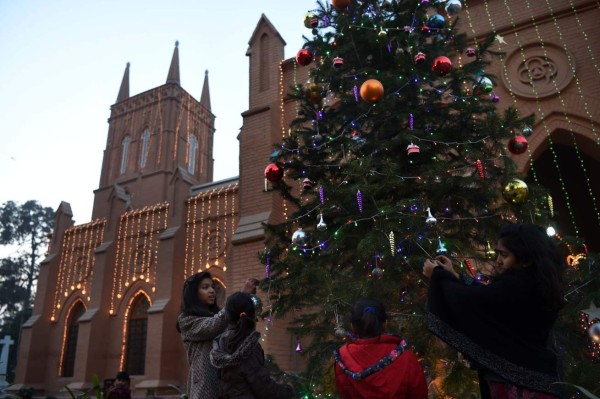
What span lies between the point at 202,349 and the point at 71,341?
22.6 m

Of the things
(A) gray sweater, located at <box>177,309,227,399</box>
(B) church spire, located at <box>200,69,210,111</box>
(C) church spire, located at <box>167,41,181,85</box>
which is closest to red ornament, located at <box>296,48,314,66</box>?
(A) gray sweater, located at <box>177,309,227,399</box>

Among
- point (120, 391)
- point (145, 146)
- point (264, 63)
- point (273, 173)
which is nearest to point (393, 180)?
point (273, 173)

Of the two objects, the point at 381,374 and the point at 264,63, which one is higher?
the point at 264,63

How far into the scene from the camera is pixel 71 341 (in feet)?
72.7

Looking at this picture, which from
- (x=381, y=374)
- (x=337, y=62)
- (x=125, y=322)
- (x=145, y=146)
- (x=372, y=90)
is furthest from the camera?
(x=145, y=146)

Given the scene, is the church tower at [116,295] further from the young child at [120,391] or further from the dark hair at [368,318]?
the dark hair at [368,318]

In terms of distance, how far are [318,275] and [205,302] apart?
60.2 inches

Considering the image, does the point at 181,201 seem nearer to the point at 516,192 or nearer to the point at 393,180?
the point at 393,180

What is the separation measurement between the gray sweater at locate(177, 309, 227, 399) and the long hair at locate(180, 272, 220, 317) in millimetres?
58

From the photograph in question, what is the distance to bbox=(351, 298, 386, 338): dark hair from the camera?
251 cm

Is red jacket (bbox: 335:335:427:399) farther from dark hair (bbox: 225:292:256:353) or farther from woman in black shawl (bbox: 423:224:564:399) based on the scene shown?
dark hair (bbox: 225:292:256:353)

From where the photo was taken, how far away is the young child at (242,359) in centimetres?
280

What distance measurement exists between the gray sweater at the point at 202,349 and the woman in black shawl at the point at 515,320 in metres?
1.64

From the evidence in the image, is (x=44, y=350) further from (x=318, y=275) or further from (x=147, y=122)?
(x=318, y=275)
